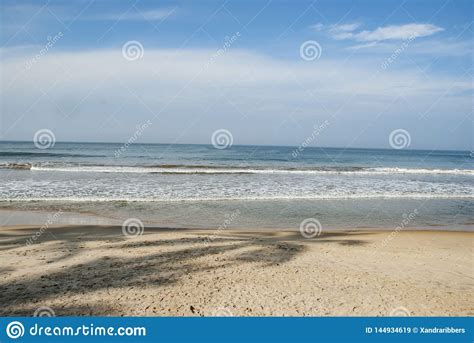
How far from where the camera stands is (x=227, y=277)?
19.0ft

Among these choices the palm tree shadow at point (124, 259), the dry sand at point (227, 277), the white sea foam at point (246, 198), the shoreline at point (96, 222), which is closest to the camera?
the dry sand at point (227, 277)

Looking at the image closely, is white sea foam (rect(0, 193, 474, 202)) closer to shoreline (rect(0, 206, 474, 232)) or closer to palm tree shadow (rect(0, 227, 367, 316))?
shoreline (rect(0, 206, 474, 232))

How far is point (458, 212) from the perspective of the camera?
554 inches

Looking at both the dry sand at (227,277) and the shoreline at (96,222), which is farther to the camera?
the shoreline at (96,222)

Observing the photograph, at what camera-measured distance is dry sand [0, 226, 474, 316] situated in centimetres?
486

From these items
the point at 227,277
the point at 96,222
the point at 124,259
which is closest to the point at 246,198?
the point at 96,222

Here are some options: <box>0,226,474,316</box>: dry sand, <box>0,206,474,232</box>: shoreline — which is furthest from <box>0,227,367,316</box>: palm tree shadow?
<box>0,206,474,232</box>: shoreline

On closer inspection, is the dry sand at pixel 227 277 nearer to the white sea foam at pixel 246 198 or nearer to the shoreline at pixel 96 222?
the shoreline at pixel 96 222

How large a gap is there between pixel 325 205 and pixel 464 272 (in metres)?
7.93

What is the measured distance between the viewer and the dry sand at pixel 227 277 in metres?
4.86

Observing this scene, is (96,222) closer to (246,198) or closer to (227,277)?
(227,277)

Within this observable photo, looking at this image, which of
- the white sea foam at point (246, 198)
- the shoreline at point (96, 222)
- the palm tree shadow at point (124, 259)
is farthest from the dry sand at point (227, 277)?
the white sea foam at point (246, 198)

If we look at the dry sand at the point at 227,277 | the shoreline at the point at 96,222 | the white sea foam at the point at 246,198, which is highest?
the white sea foam at the point at 246,198
